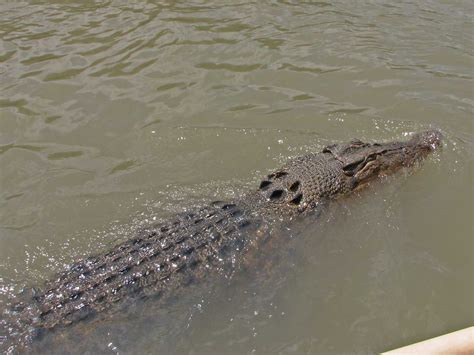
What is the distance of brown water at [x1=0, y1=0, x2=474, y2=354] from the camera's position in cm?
466

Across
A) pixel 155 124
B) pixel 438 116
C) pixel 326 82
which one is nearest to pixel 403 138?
pixel 438 116

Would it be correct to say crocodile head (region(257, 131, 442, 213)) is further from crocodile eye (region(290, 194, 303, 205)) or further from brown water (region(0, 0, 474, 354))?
brown water (region(0, 0, 474, 354))

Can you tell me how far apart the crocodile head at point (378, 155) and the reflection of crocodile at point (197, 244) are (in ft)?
0.04

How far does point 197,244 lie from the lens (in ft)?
15.6

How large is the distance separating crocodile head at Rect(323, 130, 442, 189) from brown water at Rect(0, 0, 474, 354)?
0.63ft

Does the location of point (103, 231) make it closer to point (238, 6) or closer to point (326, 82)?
point (326, 82)

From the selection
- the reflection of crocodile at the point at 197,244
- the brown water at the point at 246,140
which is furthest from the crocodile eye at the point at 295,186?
the brown water at the point at 246,140

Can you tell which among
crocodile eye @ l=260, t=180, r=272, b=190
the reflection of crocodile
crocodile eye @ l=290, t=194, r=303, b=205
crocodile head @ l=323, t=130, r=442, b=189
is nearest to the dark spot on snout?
the reflection of crocodile

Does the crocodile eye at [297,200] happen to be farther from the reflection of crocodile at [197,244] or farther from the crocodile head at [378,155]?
the crocodile head at [378,155]

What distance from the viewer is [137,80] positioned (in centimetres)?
793

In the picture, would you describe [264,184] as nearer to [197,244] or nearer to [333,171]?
[333,171]

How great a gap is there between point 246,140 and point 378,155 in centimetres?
169

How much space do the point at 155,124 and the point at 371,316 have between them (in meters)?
3.85

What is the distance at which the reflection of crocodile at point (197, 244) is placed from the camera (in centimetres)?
422
